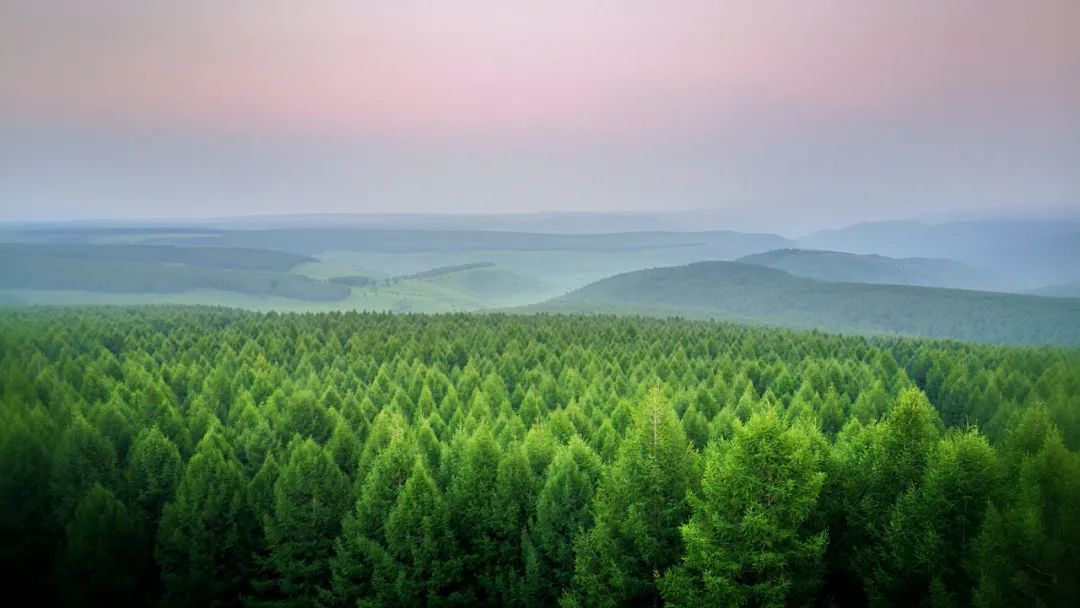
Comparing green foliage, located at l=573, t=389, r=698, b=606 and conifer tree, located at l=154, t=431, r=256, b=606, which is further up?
green foliage, located at l=573, t=389, r=698, b=606

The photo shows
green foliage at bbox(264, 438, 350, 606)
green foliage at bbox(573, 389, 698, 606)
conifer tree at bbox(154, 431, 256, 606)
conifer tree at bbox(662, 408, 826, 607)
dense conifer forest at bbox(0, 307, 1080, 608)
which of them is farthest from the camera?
conifer tree at bbox(154, 431, 256, 606)

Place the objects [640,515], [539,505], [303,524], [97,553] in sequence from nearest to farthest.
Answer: [640,515] < [539,505] < [303,524] < [97,553]

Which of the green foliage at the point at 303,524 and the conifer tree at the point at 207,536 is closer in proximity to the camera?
the green foliage at the point at 303,524

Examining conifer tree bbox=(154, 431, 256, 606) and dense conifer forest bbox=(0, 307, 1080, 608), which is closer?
dense conifer forest bbox=(0, 307, 1080, 608)

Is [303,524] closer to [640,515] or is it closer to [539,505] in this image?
[539,505]

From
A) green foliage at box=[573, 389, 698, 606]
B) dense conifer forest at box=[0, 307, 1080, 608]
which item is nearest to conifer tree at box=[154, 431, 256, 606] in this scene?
dense conifer forest at box=[0, 307, 1080, 608]

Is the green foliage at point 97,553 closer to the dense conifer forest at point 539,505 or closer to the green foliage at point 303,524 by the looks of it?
the dense conifer forest at point 539,505

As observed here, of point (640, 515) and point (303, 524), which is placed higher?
point (640, 515)

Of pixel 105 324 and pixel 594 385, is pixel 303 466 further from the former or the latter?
pixel 105 324

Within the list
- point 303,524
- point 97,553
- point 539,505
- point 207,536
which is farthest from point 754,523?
point 97,553

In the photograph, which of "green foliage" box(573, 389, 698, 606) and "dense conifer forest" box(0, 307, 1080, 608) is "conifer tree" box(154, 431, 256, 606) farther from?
"green foliage" box(573, 389, 698, 606)

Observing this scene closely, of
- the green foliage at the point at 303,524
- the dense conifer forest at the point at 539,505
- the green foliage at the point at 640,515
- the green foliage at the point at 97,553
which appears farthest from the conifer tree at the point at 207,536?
the green foliage at the point at 640,515
